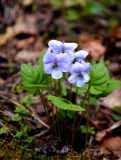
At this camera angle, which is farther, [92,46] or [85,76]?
[92,46]

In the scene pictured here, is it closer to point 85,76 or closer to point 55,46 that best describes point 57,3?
point 55,46

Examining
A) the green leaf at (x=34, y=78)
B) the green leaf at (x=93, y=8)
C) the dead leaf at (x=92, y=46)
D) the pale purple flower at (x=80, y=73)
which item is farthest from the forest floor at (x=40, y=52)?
the pale purple flower at (x=80, y=73)

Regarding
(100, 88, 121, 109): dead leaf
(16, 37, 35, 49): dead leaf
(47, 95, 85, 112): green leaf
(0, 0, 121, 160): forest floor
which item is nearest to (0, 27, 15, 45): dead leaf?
(0, 0, 121, 160): forest floor

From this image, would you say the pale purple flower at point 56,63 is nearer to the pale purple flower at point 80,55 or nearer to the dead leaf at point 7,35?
the pale purple flower at point 80,55

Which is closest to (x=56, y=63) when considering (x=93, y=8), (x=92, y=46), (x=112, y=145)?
(x=112, y=145)

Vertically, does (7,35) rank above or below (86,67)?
above

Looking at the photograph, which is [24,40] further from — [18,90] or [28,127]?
[28,127]

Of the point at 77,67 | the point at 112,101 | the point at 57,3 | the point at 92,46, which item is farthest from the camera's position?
the point at 57,3

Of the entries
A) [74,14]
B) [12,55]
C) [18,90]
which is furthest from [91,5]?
[18,90]
